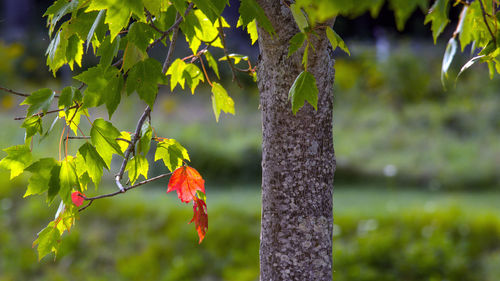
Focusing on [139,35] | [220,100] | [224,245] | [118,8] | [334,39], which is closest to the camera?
[118,8]

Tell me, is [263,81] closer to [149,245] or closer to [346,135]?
[149,245]

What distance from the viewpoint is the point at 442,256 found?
330 cm

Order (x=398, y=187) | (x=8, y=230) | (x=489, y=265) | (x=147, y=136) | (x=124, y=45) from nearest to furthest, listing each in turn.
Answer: (x=124, y=45) → (x=147, y=136) → (x=489, y=265) → (x=8, y=230) → (x=398, y=187)

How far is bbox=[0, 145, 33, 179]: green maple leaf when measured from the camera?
1.17m

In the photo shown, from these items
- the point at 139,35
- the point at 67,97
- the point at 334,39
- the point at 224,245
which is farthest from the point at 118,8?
the point at 224,245

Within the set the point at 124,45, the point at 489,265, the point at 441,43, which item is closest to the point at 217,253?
the point at 489,265

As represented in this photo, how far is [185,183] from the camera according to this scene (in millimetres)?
1332

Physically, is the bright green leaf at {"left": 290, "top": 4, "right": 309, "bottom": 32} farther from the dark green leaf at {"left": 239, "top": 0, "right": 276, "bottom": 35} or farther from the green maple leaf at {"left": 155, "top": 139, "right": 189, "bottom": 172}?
the green maple leaf at {"left": 155, "top": 139, "right": 189, "bottom": 172}

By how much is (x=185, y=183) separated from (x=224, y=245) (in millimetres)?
2317

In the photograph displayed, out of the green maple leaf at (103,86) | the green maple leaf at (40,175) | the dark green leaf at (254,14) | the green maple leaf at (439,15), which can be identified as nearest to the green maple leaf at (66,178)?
the green maple leaf at (40,175)

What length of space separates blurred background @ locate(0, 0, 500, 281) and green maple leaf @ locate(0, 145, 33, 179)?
246mm

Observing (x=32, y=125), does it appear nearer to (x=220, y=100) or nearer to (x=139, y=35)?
(x=139, y=35)

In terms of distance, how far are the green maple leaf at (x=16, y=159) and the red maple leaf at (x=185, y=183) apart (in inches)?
13.6

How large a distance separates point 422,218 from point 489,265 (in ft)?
1.77
